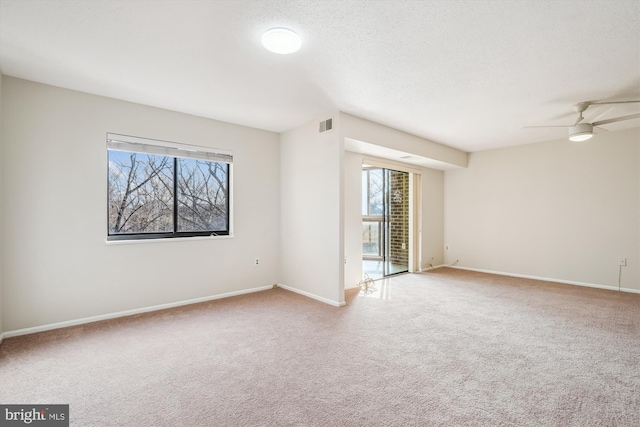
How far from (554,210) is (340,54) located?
16.8ft

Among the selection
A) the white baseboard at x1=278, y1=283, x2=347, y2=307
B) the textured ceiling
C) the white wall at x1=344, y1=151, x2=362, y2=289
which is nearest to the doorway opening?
the white wall at x1=344, y1=151, x2=362, y2=289

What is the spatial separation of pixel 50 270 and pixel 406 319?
153 inches

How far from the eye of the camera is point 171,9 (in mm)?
1938

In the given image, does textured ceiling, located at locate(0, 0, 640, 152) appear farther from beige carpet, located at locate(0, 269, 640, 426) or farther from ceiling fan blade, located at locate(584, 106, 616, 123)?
beige carpet, located at locate(0, 269, 640, 426)

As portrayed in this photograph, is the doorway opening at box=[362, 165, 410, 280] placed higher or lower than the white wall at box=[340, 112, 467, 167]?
lower

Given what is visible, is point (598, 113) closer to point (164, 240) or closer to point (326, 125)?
point (326, 125)

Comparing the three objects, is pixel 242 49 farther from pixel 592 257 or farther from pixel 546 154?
pixel 592 257

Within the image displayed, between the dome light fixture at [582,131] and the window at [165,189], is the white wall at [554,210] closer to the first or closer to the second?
the dome light fixture at [582,131]

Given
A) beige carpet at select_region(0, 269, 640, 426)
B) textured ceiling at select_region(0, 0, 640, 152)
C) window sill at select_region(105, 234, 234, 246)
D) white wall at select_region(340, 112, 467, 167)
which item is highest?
textured ceiling at select_region(0, 0, 640, 152)

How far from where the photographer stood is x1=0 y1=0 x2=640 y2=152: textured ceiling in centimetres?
196

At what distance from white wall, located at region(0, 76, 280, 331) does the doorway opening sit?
3205 millimetres

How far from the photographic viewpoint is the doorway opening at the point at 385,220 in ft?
19.4

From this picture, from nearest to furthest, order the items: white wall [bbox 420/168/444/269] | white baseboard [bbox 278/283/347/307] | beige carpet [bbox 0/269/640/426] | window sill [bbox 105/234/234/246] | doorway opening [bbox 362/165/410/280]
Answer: beige carpet [bbox 0/269/640/426], window sill [bbox 105/234/234/246], white baseboard [bbox 278/283/347/307], doorway opening [bbox 362/165/410/280], white wall [bbox 420/168/444/269]

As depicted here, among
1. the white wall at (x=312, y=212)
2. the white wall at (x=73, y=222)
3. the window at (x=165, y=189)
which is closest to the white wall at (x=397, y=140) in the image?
the white wall at (x=312, y=212)
